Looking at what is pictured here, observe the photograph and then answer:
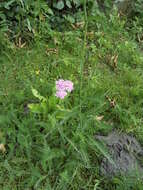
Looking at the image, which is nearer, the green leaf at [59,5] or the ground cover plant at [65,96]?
the ground cover plant at [65,96]

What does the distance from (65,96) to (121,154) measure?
21.6 inches

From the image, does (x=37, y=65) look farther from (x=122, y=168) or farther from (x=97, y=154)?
(x=122, y=168)

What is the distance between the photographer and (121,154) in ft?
6.75

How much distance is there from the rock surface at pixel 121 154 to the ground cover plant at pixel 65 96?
52 mm

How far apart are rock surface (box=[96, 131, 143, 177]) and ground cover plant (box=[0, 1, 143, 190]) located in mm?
52

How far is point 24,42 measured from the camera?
2.84 meters

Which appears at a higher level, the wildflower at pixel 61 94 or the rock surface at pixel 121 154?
the wildflower at pixel 61 94

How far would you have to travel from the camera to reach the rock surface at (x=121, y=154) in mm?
1982

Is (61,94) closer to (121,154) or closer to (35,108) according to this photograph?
(35,108)

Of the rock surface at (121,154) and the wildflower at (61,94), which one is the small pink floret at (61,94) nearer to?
the wildflower at (61,94)

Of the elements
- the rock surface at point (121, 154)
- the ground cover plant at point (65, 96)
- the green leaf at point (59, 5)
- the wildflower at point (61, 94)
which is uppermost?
the green leaf at point (59, 5)

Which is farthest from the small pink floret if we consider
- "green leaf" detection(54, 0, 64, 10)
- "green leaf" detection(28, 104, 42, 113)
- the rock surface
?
"green leaf" detection(54, 0, 64, 10)

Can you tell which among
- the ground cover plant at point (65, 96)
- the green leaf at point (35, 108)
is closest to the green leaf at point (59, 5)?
the ground cover plant at point (65, 96)

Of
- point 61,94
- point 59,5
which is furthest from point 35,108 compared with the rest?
point 59,5
